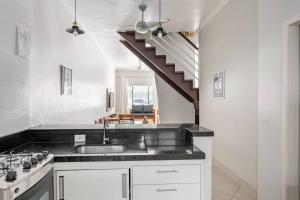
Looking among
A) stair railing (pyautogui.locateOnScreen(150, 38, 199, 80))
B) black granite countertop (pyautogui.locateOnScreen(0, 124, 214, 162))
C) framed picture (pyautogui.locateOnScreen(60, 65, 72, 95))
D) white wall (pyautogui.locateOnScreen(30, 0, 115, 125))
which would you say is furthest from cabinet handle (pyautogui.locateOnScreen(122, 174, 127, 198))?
stair railing (pyautogui.locateOnScreen(150, 38, 199, 80))

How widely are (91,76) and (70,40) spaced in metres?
1.80

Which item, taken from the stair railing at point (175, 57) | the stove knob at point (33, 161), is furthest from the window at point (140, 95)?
the stove knob at point (33, 161)

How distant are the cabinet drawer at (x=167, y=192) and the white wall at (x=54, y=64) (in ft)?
4.55

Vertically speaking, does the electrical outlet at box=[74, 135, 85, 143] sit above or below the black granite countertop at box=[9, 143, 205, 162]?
above

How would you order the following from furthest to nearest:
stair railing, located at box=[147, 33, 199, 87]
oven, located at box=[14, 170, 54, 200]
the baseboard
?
stair railing, located at box=[147, 33, 199, 87]
the baseboard
oven, located at box=[14, 170, 54, 200]

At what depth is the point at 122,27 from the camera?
4836 millimetres

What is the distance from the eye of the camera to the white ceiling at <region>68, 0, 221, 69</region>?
3627mm

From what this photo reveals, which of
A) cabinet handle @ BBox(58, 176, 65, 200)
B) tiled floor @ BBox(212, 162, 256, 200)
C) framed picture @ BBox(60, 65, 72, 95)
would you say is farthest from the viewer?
framed picture @ BBox(60, 65, 72, 95)

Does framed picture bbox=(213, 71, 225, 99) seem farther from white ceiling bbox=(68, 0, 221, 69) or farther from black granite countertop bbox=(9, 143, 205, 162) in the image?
black granite countertop bbox=(9, 143, 205, 162)

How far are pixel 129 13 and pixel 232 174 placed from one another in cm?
310

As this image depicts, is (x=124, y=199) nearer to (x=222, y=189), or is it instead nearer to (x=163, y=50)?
(x=222, y=189)

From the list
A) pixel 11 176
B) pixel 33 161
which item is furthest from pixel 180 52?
pixel 11 176

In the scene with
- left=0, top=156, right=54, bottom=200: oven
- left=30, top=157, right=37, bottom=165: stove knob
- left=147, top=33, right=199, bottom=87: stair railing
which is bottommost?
left=0, top=156, right=54, bottom=200: oven

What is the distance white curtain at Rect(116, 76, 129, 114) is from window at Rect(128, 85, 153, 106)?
12.1 inches
